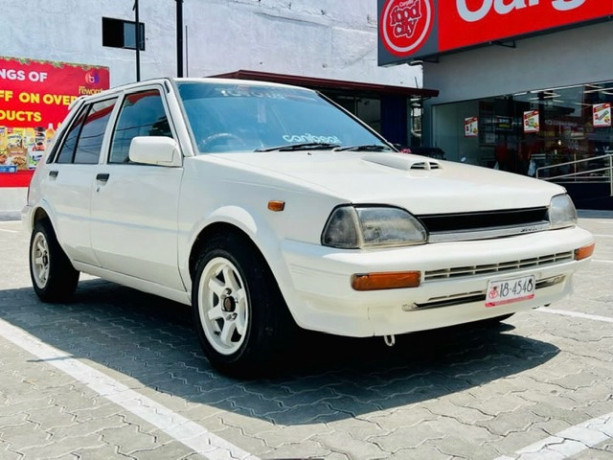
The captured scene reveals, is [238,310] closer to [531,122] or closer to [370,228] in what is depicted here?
[370,228]

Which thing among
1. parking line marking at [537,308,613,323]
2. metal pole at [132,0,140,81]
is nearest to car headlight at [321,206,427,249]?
parking line marking at [537,308,613,323]

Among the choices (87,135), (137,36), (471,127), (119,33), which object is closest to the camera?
(87,135)

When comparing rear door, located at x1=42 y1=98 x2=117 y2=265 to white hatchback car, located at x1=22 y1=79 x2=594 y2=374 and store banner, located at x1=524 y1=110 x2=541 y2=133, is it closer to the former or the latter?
white hatchback car, located at x1=22 y1=79 x2=594 y2=374

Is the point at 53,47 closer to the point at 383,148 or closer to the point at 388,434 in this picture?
the point at 383,148

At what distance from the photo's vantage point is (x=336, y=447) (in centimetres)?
267

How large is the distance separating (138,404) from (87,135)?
2.77 meters

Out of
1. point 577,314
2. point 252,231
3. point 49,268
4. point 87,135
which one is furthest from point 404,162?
point 49,268

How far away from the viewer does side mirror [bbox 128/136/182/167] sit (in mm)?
3914

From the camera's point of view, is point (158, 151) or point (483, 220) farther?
point (158, 151)

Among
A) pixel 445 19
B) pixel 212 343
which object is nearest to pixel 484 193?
pixel 212 343

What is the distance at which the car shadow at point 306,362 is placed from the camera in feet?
10.5

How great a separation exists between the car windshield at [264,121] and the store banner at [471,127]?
16.1m

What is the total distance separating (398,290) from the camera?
2.98m

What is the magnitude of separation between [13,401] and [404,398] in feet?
6.28
